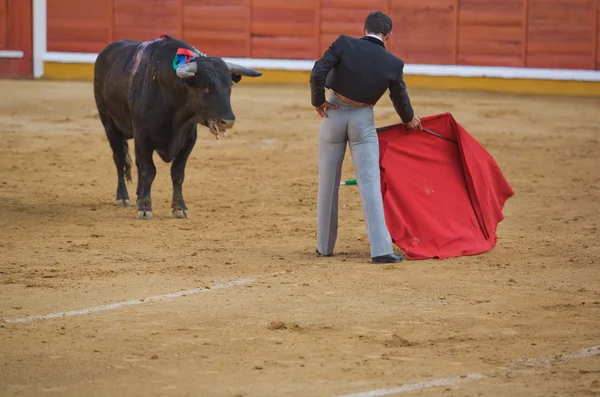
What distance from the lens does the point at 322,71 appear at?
6.71 meters

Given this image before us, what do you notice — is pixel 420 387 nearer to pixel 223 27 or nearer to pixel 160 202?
pixel 160 202

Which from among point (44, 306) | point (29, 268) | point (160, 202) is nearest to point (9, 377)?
point (44, 306)

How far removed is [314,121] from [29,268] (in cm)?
774

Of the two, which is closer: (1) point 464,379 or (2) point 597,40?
(1) point 464,379

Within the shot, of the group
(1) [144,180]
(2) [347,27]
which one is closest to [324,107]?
(1) [144,180]

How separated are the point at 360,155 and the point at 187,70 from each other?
174 cm

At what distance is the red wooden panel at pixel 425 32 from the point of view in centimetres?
1791

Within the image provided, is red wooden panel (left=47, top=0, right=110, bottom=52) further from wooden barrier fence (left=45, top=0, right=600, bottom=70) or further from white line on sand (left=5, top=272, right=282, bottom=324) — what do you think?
white line on sand (left=5, top=272, right=282, bottom=324)

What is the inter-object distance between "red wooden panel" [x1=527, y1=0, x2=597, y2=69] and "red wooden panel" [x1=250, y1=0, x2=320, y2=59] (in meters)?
3.15

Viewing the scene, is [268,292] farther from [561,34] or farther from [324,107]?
[561,34]

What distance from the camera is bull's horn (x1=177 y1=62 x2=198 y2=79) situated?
8219mm

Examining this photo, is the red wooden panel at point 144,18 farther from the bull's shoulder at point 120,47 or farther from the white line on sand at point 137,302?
the white line on sand at point 137,302

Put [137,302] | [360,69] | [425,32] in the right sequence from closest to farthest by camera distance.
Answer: [137,302]
[360,69]
[425,32]

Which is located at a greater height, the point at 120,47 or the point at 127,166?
the point at 120,47
